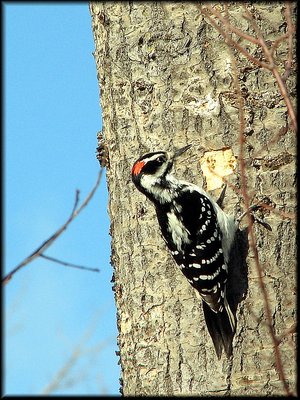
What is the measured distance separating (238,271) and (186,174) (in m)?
0.55

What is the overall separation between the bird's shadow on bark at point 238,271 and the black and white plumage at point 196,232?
27 mm

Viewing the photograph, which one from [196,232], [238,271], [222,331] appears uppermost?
[196,232]

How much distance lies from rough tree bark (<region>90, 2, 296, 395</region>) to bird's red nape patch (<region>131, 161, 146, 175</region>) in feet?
0.29

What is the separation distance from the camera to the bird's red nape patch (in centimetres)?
356

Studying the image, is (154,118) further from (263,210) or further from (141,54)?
(263,210)

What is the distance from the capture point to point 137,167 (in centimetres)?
356

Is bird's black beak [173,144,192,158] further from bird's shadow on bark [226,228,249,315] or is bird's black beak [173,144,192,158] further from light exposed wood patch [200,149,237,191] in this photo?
bird's shadow on bark [226,228,249,315]

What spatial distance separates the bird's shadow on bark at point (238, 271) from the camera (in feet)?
11.1

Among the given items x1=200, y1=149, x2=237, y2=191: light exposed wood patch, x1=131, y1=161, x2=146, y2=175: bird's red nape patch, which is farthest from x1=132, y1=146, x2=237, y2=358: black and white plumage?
x1=200, y1=149, x2=237, y2=191: light exposed wood patch

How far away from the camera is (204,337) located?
3326mm

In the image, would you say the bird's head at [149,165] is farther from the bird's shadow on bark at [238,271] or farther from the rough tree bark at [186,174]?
the bird's shadow on bark at [238,271]

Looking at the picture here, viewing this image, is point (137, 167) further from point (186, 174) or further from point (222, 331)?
point (222, 331)

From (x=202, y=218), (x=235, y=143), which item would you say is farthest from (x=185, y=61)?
(x=202, y=218)

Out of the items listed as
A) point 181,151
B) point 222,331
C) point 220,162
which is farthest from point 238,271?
point 181,151
